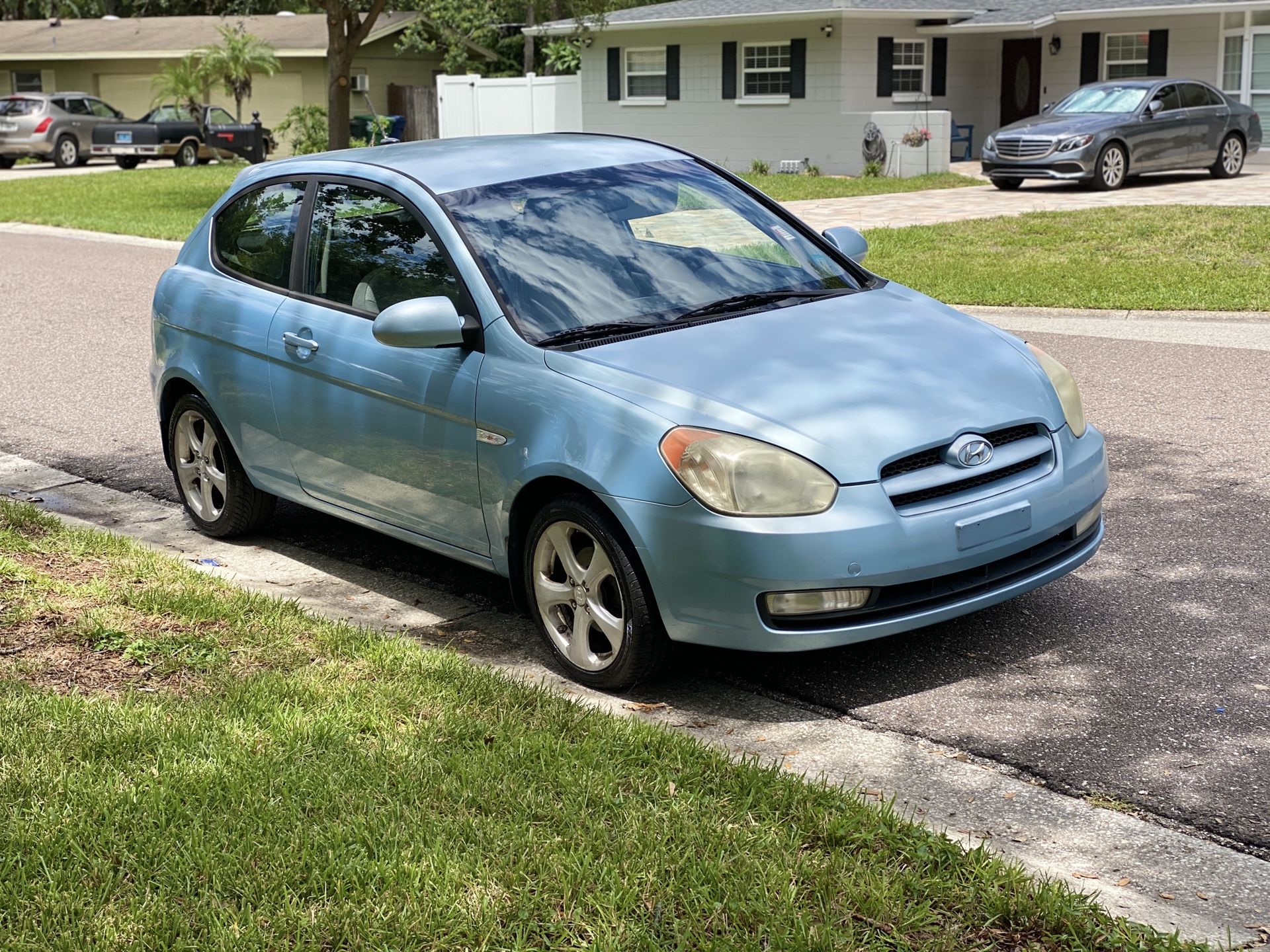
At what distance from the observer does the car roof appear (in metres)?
5.82

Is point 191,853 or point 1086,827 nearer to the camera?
point 191,853

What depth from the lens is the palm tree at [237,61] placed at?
1709 inches

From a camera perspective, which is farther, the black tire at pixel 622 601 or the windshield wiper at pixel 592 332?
the windshield wiper at pixel 592 332

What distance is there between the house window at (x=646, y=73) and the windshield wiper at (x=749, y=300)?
Result: 29.1m

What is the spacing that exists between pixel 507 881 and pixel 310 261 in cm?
342

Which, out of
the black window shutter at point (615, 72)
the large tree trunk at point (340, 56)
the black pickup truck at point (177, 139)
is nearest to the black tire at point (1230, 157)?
the large tree trunk at point (340, 56)

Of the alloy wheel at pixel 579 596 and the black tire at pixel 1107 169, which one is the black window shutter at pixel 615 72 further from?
the alloy wheel at pixel 579 596

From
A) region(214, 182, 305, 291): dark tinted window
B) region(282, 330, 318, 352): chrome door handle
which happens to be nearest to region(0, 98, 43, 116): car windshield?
region(214, 182, 305, 291): dark tinted window

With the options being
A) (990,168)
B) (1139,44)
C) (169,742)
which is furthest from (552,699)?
(1139,44)

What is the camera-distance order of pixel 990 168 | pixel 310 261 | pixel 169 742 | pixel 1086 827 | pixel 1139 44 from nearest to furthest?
1. pixel 1086 827
2. pixel 169 742
3. pixel 310 261
4. pixel 990 168
5. pixel 1139 44

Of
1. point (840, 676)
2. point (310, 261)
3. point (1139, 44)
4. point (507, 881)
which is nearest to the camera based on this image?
point (507, 881)

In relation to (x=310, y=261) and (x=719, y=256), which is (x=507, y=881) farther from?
(x=310, y=261)

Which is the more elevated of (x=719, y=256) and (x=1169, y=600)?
(x=719, y=256)

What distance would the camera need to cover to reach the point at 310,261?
616cm
